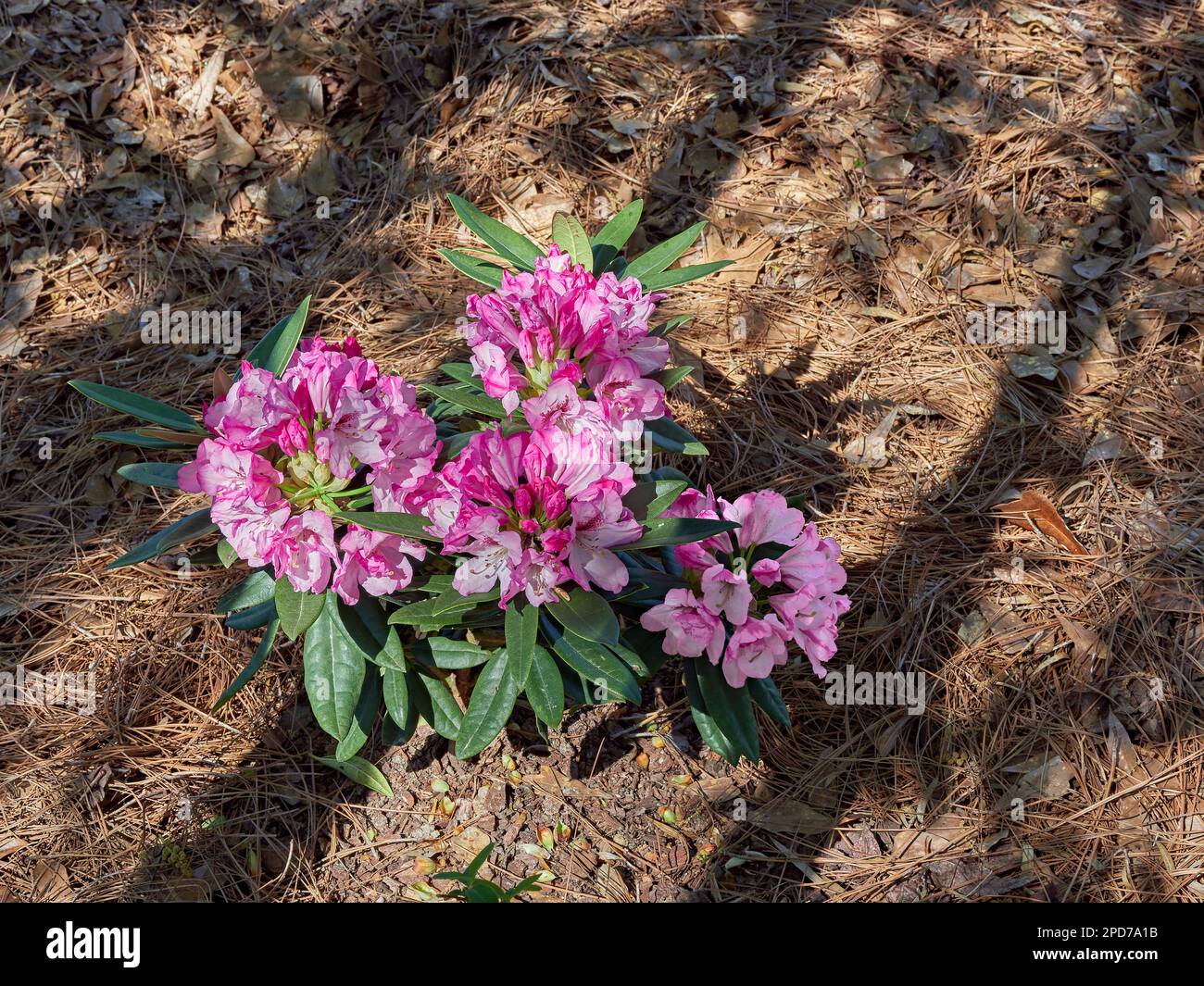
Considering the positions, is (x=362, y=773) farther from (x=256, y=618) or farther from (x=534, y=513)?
(x=534, y=513)

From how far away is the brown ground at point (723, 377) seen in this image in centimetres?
209

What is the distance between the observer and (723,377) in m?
2.74

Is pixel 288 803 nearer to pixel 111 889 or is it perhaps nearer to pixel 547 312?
pixel 111 889

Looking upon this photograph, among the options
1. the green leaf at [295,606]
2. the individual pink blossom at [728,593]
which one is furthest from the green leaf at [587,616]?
the green leaf at [295,606]

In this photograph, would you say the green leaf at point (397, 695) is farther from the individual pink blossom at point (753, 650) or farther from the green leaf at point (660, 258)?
the green leaf at point (660, 258)

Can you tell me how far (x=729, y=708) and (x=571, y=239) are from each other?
988mm

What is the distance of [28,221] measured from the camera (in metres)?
3.17

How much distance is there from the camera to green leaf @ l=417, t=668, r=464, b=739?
1956 millimetres

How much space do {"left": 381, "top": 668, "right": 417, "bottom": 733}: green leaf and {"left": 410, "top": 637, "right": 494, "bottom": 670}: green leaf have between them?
0.06m

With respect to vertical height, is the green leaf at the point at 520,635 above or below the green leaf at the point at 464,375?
below

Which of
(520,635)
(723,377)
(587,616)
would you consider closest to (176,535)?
(520,635)

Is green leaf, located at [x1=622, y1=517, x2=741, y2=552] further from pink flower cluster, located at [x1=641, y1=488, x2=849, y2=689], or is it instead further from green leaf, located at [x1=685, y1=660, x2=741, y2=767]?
green leaf, located at [x1=685, y1=660, x2=741, y2=767]

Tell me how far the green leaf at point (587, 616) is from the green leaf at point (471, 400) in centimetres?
38

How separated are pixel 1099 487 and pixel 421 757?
6.07 feet
